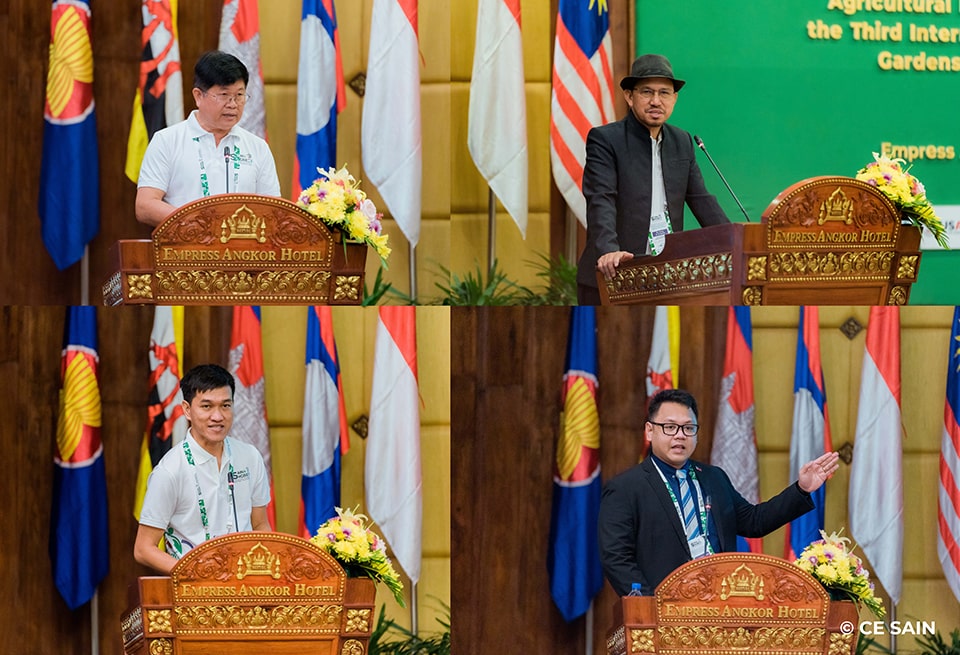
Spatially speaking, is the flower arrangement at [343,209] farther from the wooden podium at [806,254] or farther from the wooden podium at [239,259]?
the wooden podium at [806,254]

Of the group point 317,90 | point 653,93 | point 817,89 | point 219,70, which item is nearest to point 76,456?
point 219,70

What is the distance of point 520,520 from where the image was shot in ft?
18.7

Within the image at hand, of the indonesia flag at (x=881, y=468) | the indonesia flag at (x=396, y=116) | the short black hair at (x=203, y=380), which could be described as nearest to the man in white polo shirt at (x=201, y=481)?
the short black hair at (x=203, y=380)

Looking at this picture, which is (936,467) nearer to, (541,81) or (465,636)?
(465,636)

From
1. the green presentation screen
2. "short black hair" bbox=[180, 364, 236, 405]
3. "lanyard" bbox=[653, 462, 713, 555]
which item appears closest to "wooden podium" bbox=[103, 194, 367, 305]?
"short black hair" bbox=[180, 364, 236, 405]

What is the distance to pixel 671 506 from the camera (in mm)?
4633

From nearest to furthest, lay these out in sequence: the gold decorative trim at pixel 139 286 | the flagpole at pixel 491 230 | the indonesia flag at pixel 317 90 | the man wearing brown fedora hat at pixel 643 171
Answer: the gold decorative trim at pixel 139 286
the man wearing brown fedora hat at pixel 643 171
the indonesia flag at pixel 317 90
the flagpole at pixel 491 230

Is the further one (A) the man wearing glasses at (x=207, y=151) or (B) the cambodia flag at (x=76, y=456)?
(B) the cambodia flag at (x=76, y=456)

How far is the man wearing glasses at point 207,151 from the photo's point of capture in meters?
4.86

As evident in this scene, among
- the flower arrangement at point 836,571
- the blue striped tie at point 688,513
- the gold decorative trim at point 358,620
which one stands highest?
the blue striped tie at point 688,513

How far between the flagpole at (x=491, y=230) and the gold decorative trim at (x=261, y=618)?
3045 mm

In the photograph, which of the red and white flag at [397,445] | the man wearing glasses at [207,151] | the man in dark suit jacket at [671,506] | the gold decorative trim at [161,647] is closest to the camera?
the gold decorative trim at [161,647]

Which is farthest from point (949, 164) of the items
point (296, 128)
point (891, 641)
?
point (296, 128)

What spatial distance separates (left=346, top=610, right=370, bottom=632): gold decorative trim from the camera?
4246 millimetres
